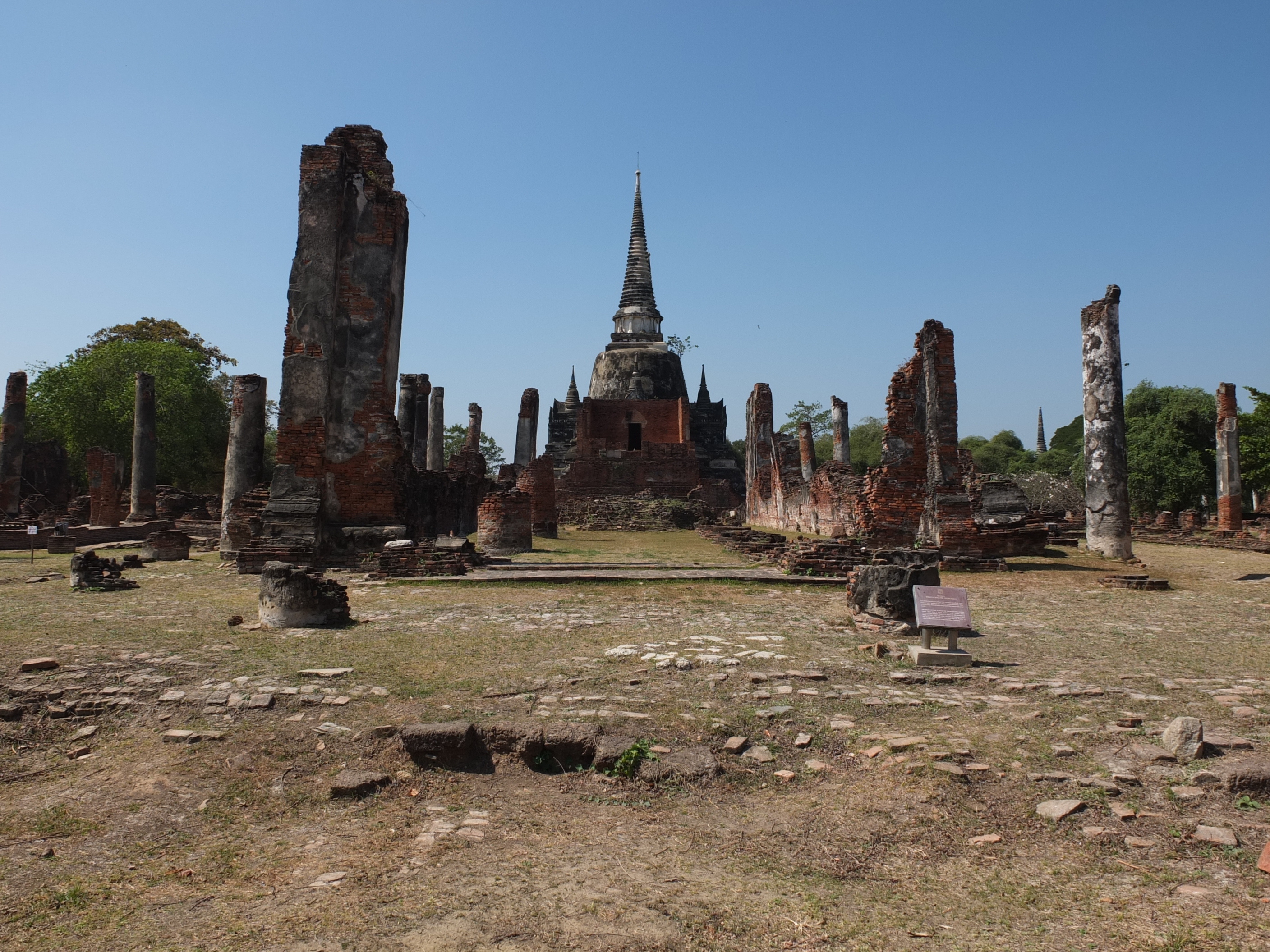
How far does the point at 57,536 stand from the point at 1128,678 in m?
17.7

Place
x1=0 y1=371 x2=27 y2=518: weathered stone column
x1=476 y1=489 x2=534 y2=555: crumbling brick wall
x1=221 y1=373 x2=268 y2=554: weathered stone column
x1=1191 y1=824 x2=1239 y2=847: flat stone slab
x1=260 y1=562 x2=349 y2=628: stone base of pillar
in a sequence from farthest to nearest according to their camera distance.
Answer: x1=0 y1=371 x2=27 y2=518: weathered stone column, x1=476 y1=489 x2=534 y2=555: crumbling brick wall, x1=221 y1=373 x2=268 y2=554: weathered stone column, x1=260 y1=562 x2=349 y2=628: stone base of pillar, x1=1191 y1=824 x2=1239 y2=847: flat stone slab

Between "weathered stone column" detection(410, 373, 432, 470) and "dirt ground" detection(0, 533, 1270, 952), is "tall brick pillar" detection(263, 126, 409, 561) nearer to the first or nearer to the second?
"dirt ground" detection(0, 533, 1270, 952)

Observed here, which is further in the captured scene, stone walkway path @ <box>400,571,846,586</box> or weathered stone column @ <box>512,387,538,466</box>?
weathered stone column @ <box>512,387,538,466</box>

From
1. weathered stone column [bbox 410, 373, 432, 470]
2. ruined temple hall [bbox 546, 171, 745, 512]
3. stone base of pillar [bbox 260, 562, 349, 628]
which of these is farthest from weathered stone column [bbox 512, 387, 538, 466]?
stone base of pillar [bbox 260, 562, 349, 628]

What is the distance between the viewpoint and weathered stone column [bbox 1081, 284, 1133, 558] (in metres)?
14.4

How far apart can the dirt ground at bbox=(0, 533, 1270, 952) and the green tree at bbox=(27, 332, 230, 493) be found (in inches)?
1107

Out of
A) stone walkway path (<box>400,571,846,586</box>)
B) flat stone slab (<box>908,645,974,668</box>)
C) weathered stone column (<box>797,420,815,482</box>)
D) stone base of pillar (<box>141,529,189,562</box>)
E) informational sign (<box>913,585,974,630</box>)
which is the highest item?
weathered stone column (<box>797,420,815,482</box>)

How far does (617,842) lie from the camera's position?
124 inches

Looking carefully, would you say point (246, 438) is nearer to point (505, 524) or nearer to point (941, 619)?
point (505, 524)

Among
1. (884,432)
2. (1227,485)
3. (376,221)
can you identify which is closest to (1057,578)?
(884,432)

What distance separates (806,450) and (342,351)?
21.0m

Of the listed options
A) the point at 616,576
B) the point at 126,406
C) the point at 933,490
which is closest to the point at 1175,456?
the point at 933,490

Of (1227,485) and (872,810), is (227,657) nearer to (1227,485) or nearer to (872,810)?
(872,810)

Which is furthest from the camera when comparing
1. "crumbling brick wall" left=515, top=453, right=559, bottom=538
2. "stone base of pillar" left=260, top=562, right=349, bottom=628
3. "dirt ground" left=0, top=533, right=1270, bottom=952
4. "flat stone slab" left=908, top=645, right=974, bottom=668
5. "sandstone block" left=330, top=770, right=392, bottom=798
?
"crumbling brick wall" left=515, top=453, right=559, bottom=538
